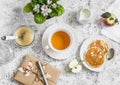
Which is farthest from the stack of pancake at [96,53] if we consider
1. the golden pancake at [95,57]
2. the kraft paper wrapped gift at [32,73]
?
the kraft paper wrapped gift at [32,73]

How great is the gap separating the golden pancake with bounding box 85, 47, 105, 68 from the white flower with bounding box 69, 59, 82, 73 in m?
0.04

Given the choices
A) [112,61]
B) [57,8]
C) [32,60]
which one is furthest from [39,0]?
[112,61]

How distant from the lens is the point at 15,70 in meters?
1.34

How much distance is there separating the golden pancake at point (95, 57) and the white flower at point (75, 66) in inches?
1.4

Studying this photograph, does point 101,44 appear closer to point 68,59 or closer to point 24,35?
point 68,59

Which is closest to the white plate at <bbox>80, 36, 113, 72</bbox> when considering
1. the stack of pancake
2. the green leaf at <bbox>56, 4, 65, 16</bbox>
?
the stack of pancake

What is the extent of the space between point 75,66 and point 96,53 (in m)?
0.09

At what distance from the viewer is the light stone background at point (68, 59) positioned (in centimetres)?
134

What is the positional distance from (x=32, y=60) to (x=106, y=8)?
32 centimetres

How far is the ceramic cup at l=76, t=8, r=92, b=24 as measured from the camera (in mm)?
1338

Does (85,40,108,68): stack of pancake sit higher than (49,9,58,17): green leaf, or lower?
lower

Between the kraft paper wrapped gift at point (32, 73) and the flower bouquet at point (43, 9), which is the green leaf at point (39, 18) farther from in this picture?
the kraft paper wrapped gift at point (32, 73)

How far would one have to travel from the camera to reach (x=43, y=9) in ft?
4.13

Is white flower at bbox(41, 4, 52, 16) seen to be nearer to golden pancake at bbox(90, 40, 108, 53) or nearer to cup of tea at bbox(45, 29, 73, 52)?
cup of tea at bbox(45, 29, 73, 52)
